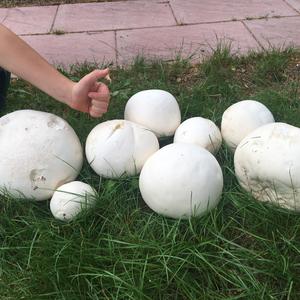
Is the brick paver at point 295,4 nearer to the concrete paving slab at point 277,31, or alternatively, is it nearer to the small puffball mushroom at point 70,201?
the concrete paving slab at point 277,31

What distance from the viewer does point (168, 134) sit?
2338mm

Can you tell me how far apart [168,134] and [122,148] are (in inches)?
13.7

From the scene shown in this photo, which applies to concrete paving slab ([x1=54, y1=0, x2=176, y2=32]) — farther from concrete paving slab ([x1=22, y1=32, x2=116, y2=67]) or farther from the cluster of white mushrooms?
the cluster of white mushrooms

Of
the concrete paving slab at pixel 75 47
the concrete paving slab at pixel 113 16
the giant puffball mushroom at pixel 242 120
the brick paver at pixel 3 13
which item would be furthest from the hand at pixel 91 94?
the brick paver at pixel 3 13

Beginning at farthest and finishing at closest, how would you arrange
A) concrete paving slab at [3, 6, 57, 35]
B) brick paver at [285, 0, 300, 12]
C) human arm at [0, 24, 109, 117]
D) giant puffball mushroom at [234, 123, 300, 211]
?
brick paver at [285, 0, 300, 12] → concrete paving slab at [3, 6, 57, 35] → human arm at [0, 24, 109, 117] → giant puffball mushroom at [234, 123, 300, 211]

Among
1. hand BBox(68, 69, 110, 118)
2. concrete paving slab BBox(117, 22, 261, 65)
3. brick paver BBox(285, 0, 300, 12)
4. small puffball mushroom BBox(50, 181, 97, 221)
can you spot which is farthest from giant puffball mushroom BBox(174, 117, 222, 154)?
brick paver BBox(285, 0, 300, 12)

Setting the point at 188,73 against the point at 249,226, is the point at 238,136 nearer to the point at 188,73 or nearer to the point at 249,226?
the point at 249,226

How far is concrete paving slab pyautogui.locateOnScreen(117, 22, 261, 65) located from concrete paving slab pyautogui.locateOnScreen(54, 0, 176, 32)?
20 centimetres

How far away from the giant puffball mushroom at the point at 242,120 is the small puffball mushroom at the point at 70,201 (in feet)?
2.37

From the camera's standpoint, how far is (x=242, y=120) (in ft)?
7.18

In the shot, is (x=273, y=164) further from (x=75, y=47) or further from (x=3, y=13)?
(x=3, y=13)

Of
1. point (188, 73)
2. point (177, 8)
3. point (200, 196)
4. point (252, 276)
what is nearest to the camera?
point (252, 276)

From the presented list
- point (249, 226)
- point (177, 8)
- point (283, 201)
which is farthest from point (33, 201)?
point (177, 8)

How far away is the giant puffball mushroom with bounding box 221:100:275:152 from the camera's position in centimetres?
218
